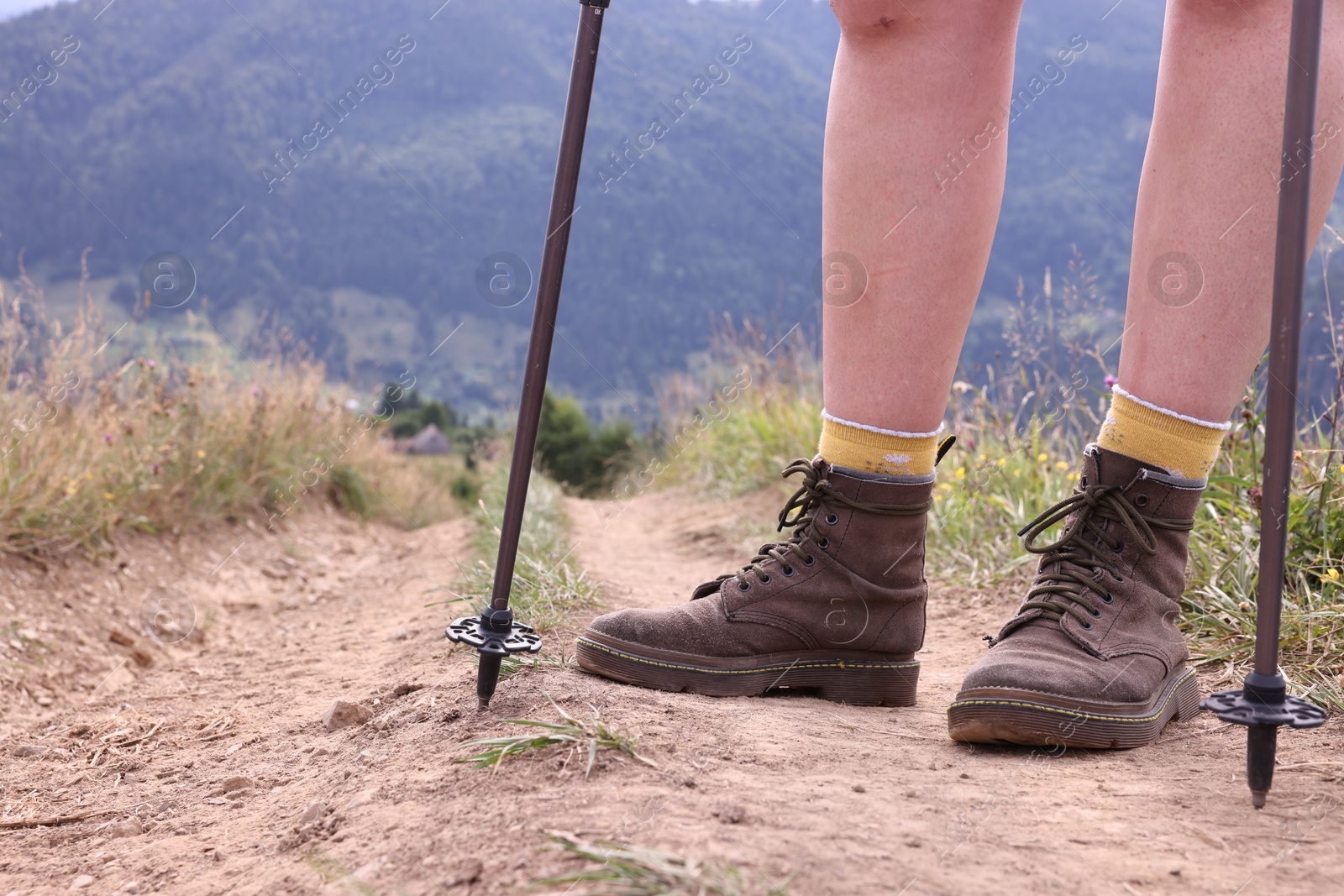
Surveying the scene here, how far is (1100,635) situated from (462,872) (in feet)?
2.98

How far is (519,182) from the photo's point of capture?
99750 millimetres

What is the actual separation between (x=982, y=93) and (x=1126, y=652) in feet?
2.58

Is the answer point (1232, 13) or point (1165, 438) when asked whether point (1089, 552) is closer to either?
point (1165, 438)

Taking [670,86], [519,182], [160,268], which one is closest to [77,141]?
[519,182]

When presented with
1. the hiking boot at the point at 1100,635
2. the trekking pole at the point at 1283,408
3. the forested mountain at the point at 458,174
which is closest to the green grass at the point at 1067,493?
the hiking boot at the point at 1100,635


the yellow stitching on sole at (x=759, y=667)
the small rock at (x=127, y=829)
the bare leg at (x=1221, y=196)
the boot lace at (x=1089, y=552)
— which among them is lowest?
the small rock at (x=127, y=829)

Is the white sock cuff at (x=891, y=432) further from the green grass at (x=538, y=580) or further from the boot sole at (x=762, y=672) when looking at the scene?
the green grass at (x=538, y=580)

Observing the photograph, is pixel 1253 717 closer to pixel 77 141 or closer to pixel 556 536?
pixel 556 536

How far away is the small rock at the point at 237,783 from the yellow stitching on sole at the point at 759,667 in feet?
1.56

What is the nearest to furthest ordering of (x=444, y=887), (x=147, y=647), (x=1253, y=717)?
(x=444, y=887), (x=1253, y=717), (x=147, y=647)

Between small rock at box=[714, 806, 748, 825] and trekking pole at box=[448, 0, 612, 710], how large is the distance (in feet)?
1.23

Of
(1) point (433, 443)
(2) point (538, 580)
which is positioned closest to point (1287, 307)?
(2) point (538, 580)

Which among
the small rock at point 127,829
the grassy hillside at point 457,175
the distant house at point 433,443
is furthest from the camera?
the grassy hillside at point 457,175

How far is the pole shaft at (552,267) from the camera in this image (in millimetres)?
1132
